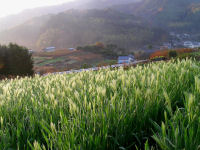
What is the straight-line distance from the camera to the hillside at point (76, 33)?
4552 inches

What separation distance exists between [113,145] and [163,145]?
57 cm

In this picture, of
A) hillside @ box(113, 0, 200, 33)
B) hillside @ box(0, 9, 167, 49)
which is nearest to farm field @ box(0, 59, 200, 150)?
hillside @ box(0, 9, 167, 49)

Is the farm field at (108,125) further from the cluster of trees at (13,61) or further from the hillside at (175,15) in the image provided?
the hillside at (175,15)

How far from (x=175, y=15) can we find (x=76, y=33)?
114829 millimetres

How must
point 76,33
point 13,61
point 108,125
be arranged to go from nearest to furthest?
1. point 108,125
2. point 13,61
3. point 76,33

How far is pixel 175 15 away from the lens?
602ft

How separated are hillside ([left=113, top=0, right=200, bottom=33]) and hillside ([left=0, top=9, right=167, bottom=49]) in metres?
37.8

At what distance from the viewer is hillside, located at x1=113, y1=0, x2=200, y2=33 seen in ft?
554

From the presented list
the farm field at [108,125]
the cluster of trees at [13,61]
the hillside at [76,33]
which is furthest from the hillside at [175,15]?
the farm field at [108,125]

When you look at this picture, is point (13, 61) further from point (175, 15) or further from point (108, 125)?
point (175, 15)

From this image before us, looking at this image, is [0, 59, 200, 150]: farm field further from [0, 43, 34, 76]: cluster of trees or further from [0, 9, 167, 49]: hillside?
[0, 9, 167, 49]: hillside

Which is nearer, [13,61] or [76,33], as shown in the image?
[13,61]

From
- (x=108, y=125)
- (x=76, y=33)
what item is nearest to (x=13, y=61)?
(x=108, y=125)

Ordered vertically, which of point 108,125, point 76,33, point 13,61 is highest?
point 76,33
